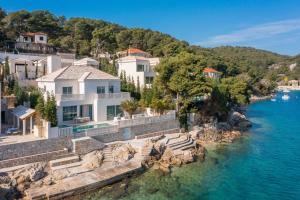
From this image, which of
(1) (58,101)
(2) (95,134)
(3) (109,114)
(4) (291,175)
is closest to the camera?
(4) (291,175)

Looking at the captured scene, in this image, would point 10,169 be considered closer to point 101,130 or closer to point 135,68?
point 101,130

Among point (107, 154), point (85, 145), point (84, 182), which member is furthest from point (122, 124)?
point (84, 182)

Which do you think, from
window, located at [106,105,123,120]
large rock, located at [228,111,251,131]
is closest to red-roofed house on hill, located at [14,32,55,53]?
window, located at [106,105,123,120]

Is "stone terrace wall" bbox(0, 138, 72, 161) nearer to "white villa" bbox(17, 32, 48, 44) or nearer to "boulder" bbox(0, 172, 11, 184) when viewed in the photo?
"boulder" bbox(0, 172, 11, 184)

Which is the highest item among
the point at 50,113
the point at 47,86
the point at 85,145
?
the point at 47,86

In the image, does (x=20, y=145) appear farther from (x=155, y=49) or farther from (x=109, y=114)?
(x=155, y=49)

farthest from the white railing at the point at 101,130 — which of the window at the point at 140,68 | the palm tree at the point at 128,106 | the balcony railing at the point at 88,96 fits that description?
the window at the point at 140,68

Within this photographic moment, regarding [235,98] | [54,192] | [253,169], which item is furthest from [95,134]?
[235,98]
